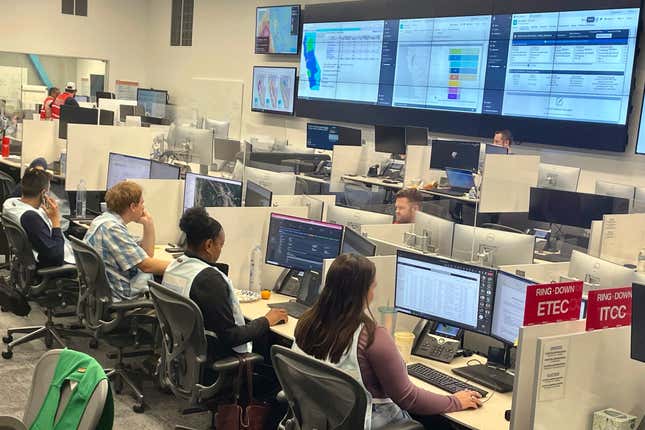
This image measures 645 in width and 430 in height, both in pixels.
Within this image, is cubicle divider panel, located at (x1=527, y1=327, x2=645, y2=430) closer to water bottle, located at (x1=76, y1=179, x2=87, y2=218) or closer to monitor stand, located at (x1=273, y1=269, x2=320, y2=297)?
monitor stand, located at (x1=273, y1=269, x2=320, y2=297)

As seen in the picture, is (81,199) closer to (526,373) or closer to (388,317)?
(388,317)

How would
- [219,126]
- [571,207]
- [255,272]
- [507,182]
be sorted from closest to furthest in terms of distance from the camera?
[255,272]
[571,207]
[507,182]
[219,126]

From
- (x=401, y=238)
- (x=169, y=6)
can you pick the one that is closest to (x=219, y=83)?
(x=401, y=238)

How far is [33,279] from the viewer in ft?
14.7

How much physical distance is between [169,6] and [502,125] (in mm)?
8557

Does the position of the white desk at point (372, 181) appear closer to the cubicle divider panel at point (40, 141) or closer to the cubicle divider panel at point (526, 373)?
the cubicle divider panel at point (40, 141)

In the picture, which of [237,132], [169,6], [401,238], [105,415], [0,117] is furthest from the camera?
[169,6]

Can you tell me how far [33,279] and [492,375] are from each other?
112 inches

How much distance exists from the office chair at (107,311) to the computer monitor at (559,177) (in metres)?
4.04

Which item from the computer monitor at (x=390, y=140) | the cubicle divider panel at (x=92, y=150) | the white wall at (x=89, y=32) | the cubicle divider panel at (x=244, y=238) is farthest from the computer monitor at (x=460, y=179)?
the white wall at (x=89, y=32)

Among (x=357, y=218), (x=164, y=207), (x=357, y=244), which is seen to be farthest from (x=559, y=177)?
(x=357, y=244)

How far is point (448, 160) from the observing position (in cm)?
767

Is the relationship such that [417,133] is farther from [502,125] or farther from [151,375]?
[151,375]

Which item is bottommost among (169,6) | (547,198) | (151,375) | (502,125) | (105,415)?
(151,375)
